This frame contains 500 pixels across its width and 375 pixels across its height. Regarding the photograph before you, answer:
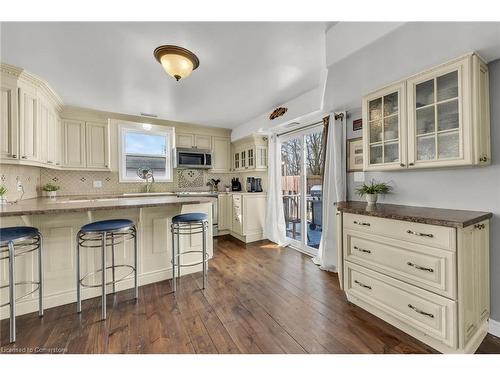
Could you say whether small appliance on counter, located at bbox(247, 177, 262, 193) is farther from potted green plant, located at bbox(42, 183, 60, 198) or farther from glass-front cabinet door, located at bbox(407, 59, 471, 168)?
potted green plant, located at bbox(42, 183, 60, 198)

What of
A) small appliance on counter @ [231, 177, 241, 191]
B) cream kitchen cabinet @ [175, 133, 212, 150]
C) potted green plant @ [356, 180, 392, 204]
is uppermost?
cream kitchen cabinet @ [175, 133, 212, 150]

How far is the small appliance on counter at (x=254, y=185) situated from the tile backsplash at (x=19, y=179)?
3587 millimetres

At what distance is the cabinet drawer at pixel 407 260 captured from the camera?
1316 mm

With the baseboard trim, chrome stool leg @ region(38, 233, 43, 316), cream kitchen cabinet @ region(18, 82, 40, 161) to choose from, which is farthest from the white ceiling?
the baseboard trim

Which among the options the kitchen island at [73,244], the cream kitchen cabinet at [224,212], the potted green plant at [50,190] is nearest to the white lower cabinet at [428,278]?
the kitchen island at [73,244]

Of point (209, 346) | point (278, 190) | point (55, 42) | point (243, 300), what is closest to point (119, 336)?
point (209, 346)

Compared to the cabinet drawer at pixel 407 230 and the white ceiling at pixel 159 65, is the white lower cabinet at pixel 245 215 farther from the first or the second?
the cabinet drawer at pixel 407 230

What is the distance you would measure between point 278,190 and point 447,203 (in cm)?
247

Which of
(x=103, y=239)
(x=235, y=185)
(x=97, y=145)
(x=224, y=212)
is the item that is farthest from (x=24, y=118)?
(x=235, y=185)

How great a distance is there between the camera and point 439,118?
1595 millimetres

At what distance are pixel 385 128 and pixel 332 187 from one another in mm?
975

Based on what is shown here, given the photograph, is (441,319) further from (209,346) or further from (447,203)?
(209,346)

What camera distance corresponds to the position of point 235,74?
2.45 m

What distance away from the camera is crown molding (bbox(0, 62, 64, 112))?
2169 mm
